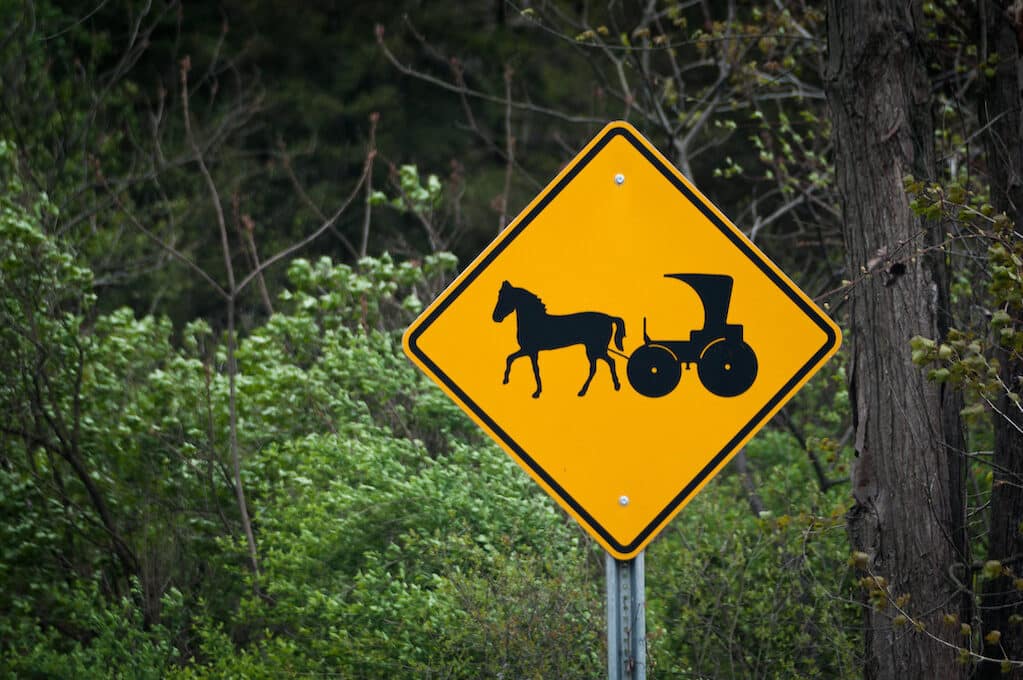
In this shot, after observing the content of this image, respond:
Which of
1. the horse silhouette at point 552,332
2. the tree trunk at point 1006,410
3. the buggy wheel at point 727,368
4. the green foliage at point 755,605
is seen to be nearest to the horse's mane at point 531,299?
the horse silhouette at point 552,332

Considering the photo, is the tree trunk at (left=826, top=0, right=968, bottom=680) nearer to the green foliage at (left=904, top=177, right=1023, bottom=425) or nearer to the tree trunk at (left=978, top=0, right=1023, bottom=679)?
the tree trunk at (left=978, top=0, right=1023, bottom=679)

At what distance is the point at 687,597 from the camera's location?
5984 millimetres

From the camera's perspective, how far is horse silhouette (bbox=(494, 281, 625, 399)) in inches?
137

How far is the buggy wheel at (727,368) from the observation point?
354cm

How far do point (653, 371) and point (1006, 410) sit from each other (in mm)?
2343

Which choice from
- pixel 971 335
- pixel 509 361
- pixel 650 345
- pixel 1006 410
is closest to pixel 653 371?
pixel 650 345

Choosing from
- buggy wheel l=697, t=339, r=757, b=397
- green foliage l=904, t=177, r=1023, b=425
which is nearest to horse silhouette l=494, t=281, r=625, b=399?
buggy wheel l=697, t=339, r=757, b=397

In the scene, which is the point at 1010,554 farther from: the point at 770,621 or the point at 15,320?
the point at 15,320

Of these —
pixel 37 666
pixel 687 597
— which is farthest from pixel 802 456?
pixel 37 666

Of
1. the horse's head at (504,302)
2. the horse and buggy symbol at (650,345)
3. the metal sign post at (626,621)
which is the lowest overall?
the metal sign post at (626,621)

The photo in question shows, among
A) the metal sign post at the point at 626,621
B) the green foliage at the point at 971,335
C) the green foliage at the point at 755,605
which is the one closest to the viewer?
the metal sign post at the point at 626,621

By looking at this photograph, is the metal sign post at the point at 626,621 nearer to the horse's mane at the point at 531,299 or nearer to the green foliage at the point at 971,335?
the horse's mane at the point at 531,299

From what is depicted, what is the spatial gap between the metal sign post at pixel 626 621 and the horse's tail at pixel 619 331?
0.60m

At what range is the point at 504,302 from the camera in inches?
140
